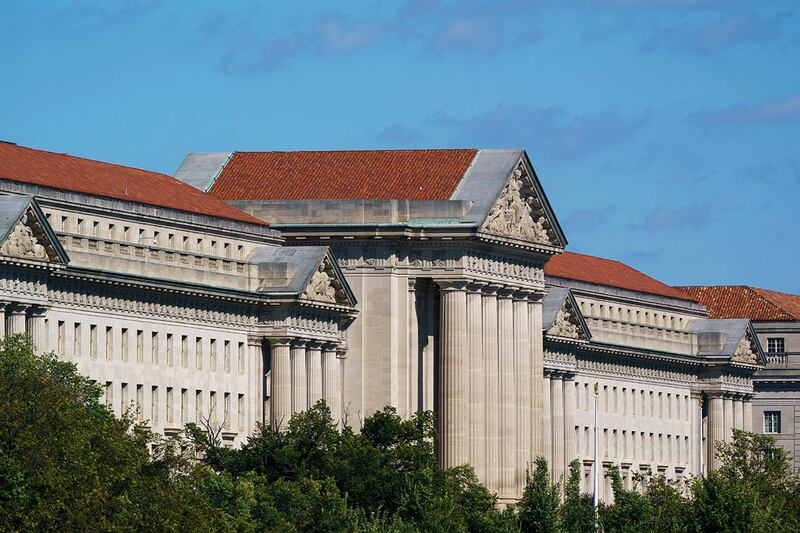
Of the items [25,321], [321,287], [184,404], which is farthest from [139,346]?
[321,287]

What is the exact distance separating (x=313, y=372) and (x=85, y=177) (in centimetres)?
1953

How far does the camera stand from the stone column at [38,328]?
17100 cm

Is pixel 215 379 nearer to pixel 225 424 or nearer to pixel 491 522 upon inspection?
pixel 225 424

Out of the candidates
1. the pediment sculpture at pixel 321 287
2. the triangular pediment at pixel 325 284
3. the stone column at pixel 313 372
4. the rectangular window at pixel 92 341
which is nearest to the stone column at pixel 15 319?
the rectangular window at pixel 92 341

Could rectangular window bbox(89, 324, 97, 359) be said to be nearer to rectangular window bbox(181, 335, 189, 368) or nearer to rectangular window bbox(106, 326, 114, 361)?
rectangular window bbox(106, 326, 114, 361)

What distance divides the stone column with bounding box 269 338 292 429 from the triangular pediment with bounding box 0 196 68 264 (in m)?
29.0

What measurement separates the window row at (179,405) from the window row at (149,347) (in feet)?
4.96

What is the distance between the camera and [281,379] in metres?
197

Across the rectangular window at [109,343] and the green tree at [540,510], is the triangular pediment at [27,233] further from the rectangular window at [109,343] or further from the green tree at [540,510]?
the green tree at [540,510]

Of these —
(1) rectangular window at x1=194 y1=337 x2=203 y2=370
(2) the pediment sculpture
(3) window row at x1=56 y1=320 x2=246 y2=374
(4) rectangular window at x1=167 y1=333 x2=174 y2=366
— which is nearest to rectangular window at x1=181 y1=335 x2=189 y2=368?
(3) window row at x1=56 y1=320 x2=246 y2=374

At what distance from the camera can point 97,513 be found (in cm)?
13300

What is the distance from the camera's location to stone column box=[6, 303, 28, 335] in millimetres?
168500

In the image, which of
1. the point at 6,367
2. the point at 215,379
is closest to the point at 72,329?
the point at 215,379

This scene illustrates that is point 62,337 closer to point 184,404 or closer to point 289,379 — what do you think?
point 184,404
